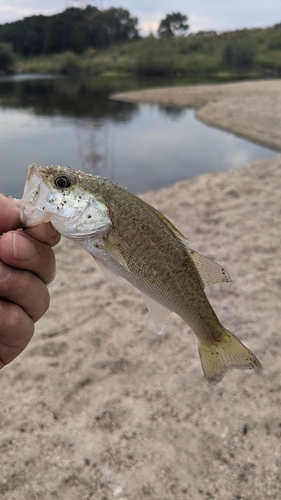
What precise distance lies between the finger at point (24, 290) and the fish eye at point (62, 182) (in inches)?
22.2

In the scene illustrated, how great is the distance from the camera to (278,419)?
3258 millimetres

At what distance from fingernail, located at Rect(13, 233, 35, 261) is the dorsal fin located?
3.09ft

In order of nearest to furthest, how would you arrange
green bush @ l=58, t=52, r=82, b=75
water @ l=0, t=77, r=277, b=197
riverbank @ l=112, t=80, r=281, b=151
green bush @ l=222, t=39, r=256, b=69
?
water @ l=0, t=77, r=277, b=197 → riverbank @ l=112, t=80, r=281, b=151 → green bush @ l=222, t=39, r=256, b=69 → green bush @ l=58, t=52, r=82, b=75

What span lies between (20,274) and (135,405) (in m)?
2.09

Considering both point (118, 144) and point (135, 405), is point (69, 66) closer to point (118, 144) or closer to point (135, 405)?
point (118, 144)

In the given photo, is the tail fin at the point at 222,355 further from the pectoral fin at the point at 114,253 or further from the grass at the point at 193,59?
the grass at the point at 193,59

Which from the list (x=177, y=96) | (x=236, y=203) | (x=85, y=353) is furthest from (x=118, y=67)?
(x=85, y=353)

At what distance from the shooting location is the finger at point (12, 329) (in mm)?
2125

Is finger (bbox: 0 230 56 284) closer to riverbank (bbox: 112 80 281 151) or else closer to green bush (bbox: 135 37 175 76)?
riverbank (bbox: 112 80 281 151)

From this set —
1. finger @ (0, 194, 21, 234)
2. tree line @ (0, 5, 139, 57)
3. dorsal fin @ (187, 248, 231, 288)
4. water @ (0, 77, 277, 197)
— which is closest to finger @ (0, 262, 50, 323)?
finger @ (0, 194, 21, 234)

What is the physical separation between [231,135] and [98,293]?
601 inches

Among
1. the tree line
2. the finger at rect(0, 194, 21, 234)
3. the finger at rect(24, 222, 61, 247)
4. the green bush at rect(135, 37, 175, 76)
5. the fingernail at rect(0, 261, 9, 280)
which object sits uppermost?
→ the tree line

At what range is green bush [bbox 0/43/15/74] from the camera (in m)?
69.7

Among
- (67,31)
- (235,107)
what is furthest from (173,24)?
(235,107)
